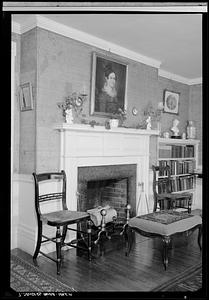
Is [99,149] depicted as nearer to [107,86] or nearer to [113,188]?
[107,86]

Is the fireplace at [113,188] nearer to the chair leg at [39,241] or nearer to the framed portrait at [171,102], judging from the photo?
the chair leg at [39,241]

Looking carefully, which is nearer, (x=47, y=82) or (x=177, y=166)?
(x=47, y=82)

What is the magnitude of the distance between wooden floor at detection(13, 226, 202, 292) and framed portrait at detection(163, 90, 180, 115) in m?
2.40

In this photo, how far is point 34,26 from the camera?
9.73 ft

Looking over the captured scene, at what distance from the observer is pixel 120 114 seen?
3799mm

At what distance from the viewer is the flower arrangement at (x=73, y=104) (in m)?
3.14

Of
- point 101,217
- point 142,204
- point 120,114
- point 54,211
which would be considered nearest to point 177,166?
point 142,204

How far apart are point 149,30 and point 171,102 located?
1.96 meters

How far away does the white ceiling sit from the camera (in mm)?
2906

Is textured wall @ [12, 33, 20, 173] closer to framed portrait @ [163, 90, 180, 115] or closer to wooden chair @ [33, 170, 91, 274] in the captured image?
wooden chair @ [33, 170, 91, 274]

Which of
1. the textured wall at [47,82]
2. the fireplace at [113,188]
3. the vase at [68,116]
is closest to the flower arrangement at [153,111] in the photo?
the fireplace at [113,188]

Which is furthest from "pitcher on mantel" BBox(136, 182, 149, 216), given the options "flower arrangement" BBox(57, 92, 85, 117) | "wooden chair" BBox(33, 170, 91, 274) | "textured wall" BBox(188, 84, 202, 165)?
"textured wall" BBox(188, 84, 202, 165)

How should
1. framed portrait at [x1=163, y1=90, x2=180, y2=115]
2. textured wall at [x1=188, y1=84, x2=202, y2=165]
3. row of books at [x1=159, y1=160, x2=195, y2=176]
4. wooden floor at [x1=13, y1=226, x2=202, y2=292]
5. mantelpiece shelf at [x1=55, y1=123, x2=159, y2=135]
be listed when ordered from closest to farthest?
wooden floor at [x1=13, y1=226, x2=202, y2=292], mantelpiece shelf at [x1=55, y1=123, x2=159, y2=135], row of books at [x1=159, y1=160, x2=195, y2=176], framed portrait at [x1=163, y1=90, x2=180, y2=115], textured wall at [x1=188, y1=84, x2=202, y2=165]
